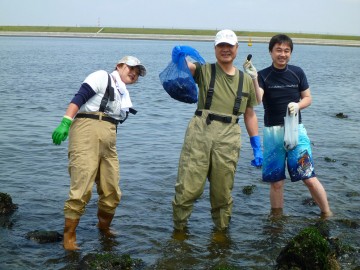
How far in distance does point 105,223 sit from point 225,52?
3020 millimetres

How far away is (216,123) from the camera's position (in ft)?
21.6

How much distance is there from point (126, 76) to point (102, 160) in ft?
3.63

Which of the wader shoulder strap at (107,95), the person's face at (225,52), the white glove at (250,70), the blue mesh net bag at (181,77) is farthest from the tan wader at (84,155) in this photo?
the white glove at (250,70)

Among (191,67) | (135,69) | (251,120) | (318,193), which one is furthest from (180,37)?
(191,67)

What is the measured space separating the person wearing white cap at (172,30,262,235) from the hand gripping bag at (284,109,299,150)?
74cm

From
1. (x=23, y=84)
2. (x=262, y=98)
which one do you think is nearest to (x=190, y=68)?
(x=262, y=98)

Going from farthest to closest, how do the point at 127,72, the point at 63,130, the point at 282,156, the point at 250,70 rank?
the point at 282,156 < the point at 250,70 < the point at 127,72 < the point at 63,130

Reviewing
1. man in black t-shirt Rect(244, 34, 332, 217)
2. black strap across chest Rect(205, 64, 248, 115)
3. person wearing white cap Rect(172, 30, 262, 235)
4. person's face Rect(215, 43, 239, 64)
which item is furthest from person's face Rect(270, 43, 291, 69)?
person's face Rect(215, 43, 239, 64)

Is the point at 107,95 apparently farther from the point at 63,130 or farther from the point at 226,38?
the point at 226,38

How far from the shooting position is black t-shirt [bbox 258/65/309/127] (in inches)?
293

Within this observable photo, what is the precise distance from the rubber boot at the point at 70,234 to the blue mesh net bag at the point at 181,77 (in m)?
2.03

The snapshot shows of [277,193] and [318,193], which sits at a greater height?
[318,193]

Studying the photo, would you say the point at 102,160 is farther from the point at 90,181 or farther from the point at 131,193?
the point at 131,193

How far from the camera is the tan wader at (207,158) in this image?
659 centimetres
